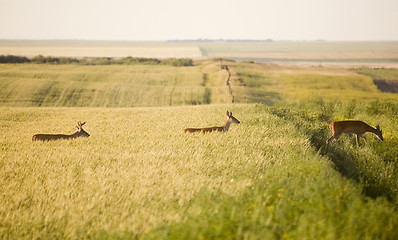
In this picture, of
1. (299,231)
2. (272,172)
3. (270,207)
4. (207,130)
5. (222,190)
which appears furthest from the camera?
(207,130)

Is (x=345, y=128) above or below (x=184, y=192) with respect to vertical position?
below

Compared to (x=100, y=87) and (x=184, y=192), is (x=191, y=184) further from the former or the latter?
(x=100, y=87)

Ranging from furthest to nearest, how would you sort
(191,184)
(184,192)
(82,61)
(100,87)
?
(82,61), (100,87), (191,184), (184,192)

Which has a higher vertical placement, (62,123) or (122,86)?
(62,123)

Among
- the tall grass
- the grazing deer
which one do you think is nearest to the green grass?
the grazing deer

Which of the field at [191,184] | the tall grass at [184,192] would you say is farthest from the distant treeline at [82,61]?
the tall grass at [184,192]

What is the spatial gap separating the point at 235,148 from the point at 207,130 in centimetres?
278

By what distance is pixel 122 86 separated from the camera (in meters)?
64.6

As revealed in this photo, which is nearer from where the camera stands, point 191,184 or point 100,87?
point 191,184

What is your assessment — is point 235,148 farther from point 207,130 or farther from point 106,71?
point 106,71

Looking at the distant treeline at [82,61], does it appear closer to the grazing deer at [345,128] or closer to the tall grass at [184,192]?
the grazing deer at [345,128]

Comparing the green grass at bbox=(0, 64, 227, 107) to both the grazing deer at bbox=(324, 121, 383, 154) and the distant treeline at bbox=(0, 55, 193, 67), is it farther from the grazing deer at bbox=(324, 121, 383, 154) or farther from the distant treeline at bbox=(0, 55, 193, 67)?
the grazing deer at bbox=(324, 121, 383, 154)

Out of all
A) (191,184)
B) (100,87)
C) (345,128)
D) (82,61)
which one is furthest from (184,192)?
(82,61)

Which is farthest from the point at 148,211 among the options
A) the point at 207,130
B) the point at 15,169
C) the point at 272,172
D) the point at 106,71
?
the point at 106,71
